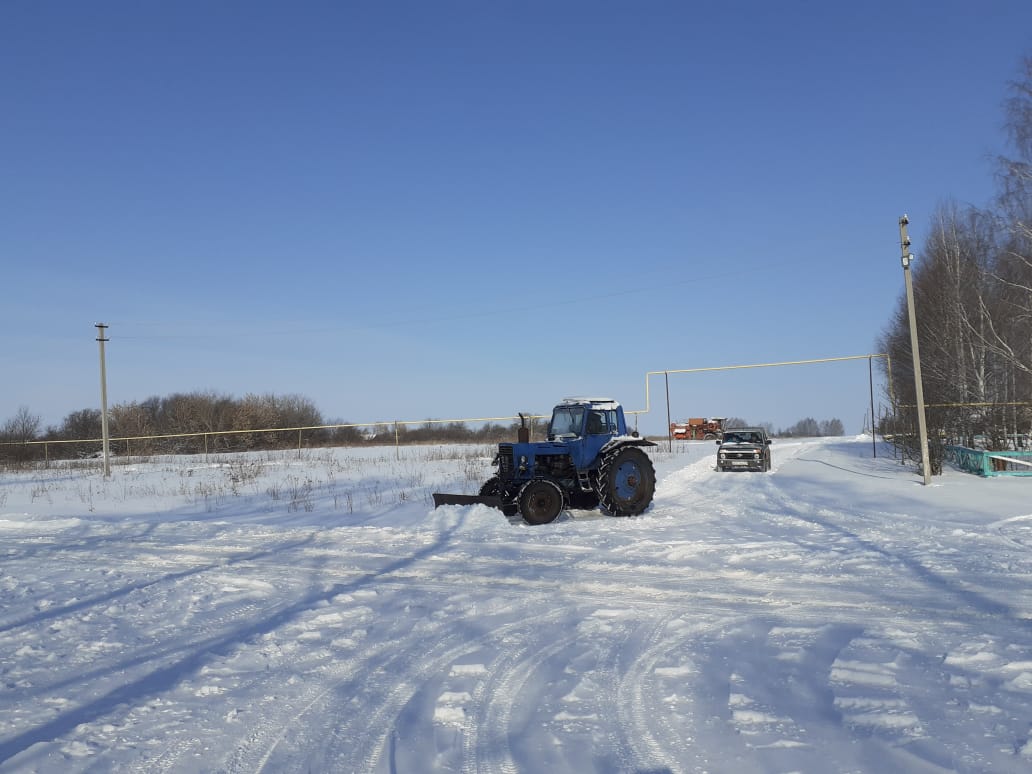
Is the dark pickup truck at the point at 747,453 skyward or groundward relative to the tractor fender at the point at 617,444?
groundward

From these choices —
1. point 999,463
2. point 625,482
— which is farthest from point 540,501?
point 999,463

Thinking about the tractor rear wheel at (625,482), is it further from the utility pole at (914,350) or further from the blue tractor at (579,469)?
the utility pole at (914,350)

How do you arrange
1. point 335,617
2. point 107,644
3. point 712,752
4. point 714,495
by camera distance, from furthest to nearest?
point 714,495 → point 335,617 → point 107,644 → point 712,752

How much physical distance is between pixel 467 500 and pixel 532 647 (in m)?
7.21

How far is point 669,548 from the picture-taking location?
922 cm

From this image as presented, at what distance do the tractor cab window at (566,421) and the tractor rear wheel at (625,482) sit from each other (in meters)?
0.77

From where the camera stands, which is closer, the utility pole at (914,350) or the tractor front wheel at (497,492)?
the tractor front wheel at (497,492)

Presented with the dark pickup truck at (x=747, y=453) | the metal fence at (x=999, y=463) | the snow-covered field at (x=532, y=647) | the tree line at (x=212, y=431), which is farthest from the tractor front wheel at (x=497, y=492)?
the tree line at (x=212, y=431)

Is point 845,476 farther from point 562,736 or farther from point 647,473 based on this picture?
point 562,736

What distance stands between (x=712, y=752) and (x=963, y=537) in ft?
24.6

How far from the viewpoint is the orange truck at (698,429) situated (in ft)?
162

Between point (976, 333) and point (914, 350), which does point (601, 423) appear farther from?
point (976, 333)

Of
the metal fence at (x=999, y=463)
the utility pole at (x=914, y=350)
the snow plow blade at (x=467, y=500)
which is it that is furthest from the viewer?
the metal fence at (x=999, y=463)

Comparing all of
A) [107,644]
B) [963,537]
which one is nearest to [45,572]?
[107,644]
